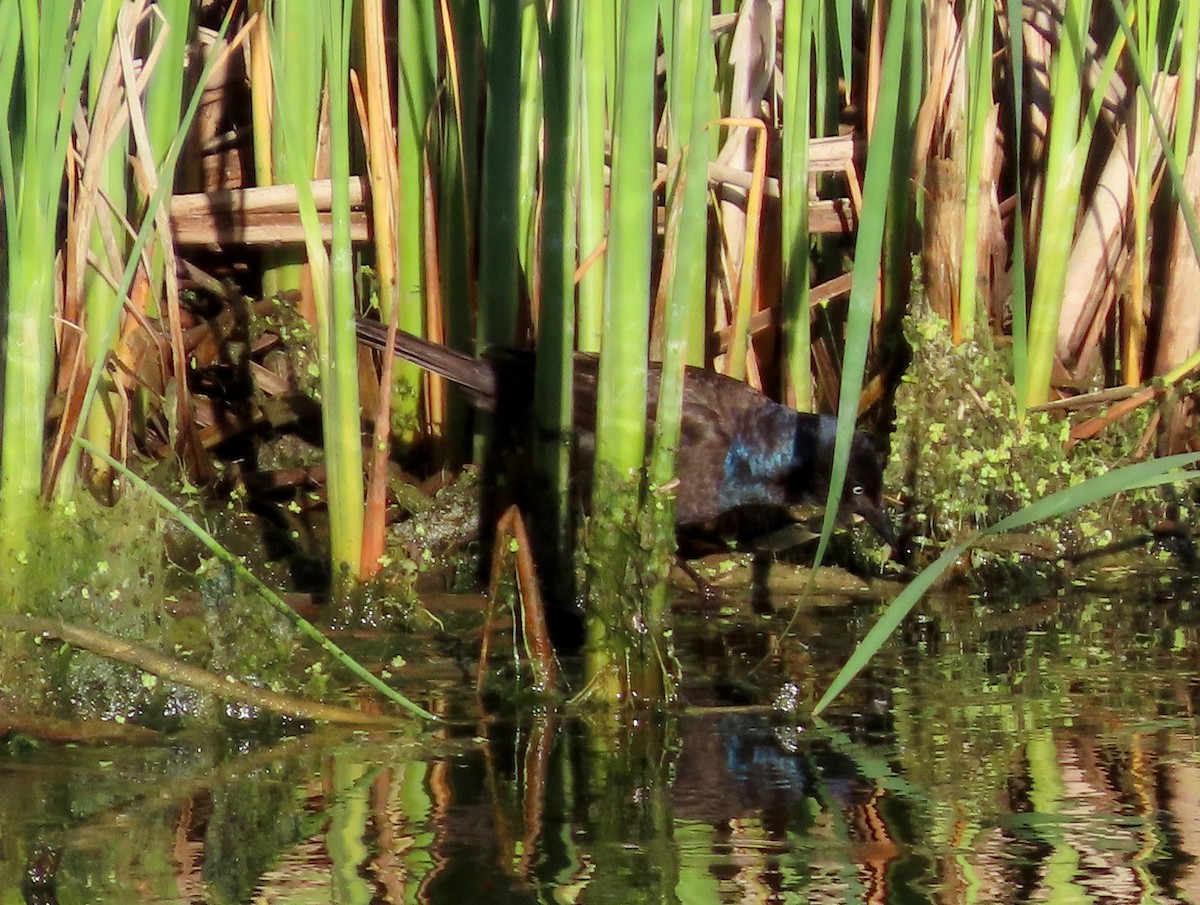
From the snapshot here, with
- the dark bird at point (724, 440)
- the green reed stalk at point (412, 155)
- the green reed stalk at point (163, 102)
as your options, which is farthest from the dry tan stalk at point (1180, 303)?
the green reed stalk at point (163, 102)

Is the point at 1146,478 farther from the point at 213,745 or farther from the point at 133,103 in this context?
the point at 133,103

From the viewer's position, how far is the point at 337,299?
3.71 meters

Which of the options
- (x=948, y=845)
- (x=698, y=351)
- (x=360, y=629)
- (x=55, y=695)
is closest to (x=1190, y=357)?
(x=698, y=351)

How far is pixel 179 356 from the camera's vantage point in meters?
4.19

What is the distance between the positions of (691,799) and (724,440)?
2269 millimetres

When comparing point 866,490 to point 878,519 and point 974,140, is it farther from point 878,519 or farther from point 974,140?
point 974,140

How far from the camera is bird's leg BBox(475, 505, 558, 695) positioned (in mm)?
3336

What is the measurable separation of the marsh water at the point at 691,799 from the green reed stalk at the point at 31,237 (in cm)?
50

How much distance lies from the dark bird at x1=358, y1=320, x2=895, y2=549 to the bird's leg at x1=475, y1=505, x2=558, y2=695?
98cm

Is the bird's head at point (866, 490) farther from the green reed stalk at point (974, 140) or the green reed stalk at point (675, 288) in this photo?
the green reed stalk at point (675, 288)

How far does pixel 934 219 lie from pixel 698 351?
2.44ft

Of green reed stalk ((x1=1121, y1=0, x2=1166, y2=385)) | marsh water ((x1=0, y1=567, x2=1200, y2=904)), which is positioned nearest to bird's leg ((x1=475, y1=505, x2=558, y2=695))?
marsh water ((x1=0, y1=567, x2=1200, y2=904))

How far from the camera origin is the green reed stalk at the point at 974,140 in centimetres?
441

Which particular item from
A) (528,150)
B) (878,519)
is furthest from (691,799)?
(528,150)
